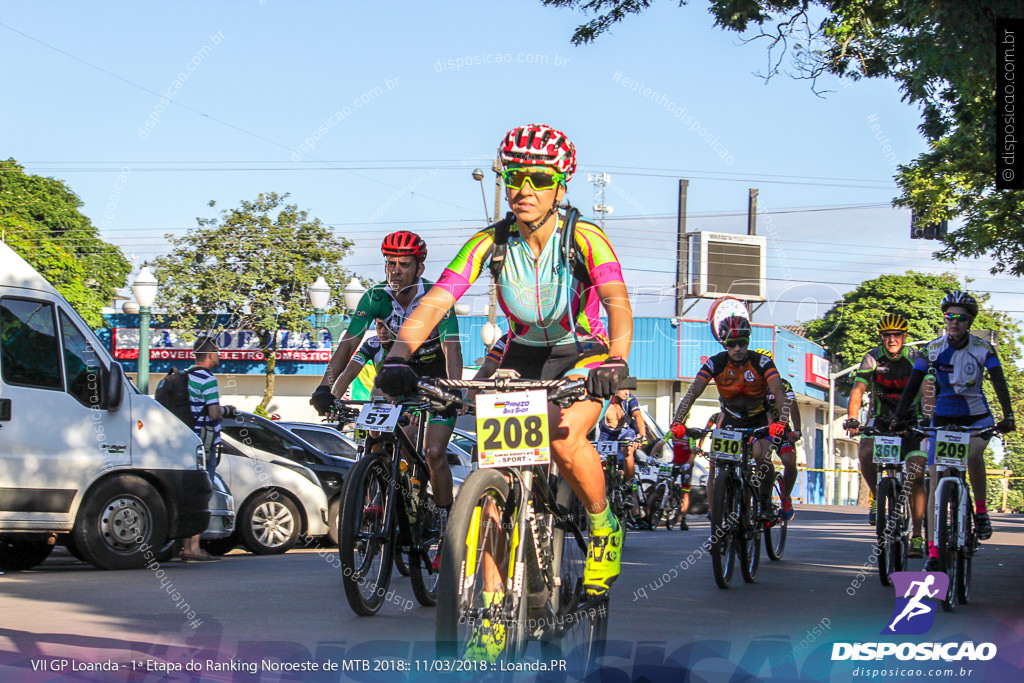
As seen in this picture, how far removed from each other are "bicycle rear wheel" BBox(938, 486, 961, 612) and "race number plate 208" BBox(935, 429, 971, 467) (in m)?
0.29

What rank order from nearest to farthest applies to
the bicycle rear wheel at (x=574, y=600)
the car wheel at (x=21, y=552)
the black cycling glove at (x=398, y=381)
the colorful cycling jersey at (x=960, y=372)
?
1. the black cycling glove at (x=398, y=381)
2. the bicycle rear wheel at (x=574, y=600)
3. the colorful cycling jersey at (x=960, y=372)
4. the car wheel at (x=21, y=552)

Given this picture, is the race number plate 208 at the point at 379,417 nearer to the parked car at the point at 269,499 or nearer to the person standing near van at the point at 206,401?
the person standing near van at the point at 206,401

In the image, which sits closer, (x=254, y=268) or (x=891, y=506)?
(x=891, y=506)

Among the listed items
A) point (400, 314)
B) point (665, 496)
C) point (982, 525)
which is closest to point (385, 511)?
point (400, 314)

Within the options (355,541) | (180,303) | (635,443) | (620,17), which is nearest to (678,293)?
(180,303)

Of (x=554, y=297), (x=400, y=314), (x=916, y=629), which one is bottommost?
(x=916, y=629)

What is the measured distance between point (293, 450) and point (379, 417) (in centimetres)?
653

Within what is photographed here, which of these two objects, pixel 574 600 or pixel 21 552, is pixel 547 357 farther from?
pixel 21 552

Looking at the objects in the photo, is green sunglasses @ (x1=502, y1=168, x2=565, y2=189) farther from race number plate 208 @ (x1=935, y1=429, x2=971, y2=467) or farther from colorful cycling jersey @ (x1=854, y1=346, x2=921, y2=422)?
colorful cycling jersey @ (x1=854, y1=346, x2=921, y2=422)

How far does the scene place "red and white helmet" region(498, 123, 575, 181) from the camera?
17.1 feet

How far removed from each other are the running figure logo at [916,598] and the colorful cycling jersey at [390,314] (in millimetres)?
3239

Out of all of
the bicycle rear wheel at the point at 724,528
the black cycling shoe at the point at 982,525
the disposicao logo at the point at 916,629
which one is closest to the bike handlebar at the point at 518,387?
the disposicao logo at the point at 916,629

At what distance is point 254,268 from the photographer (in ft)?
122

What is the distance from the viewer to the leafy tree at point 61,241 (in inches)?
1628
